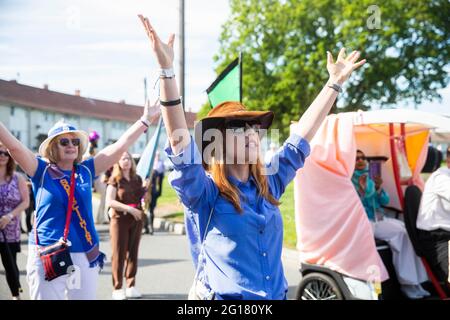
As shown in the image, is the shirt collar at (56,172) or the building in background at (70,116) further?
the building in background at (70,116)

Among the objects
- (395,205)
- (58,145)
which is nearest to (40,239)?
(58,145)

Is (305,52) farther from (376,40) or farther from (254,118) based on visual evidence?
(254,118)

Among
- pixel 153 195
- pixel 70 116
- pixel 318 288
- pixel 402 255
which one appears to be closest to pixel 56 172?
pixel 318 288

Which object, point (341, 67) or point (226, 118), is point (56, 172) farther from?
point (341, 67)

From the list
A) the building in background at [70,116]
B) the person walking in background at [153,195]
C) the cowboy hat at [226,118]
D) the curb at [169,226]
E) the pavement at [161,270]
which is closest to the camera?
the cowboy hat at [226,118]

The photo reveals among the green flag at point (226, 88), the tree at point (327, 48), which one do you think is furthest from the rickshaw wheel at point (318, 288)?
the tree at point (327, 48)

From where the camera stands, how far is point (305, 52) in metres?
26.2

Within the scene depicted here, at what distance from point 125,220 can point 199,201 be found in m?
4.23

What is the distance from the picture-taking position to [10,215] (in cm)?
546

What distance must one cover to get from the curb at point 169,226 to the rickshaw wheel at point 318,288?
724 centimetres

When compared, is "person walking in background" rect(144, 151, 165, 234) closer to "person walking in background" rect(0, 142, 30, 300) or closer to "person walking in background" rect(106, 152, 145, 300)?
"person walking in background" rect(106, 152, 145, 300)

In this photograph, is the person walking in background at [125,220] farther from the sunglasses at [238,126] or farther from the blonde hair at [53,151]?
the sunglasses at [238,126]

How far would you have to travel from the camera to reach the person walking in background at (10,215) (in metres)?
5.51

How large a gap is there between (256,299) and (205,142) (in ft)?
2.09
